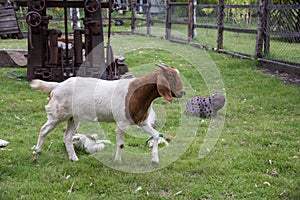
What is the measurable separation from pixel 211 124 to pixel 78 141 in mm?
2052

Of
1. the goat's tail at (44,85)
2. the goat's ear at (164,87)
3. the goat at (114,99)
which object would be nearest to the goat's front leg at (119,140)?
the goat at (114,99)

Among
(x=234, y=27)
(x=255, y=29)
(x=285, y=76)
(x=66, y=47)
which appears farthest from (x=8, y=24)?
(x=234, y=27)

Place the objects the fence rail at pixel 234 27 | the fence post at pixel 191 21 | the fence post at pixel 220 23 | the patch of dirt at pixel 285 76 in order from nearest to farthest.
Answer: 1. the patch of dirt at pixel 285 76
2. the fence rail at pixel 234 27
3. the fence post at pixel 220 23
4. the fence post at pixel 191 21

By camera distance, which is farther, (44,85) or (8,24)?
(8,24)

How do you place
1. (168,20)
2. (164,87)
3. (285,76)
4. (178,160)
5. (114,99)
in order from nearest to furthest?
(164,87)
(114,99)
(178,160)
(285,76)
(168,20)

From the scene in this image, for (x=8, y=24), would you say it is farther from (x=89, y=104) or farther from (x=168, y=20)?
(x=168, y=20)

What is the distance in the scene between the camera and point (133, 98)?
4.05m

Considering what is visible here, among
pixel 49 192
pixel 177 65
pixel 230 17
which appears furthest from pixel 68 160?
pixel 230 17

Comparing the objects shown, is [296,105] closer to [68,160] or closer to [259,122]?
[259,122]

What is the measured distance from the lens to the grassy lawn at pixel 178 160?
3805 mm

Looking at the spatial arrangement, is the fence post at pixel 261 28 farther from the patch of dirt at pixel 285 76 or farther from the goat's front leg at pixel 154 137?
the goat's front leg at pixel 154 137

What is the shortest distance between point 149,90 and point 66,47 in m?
3.72

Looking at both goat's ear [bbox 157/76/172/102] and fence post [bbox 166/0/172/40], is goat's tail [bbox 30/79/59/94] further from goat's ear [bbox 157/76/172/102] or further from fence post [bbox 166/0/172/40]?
fence post [bbox 166/0/172/40]

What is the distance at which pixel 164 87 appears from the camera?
392 cm
